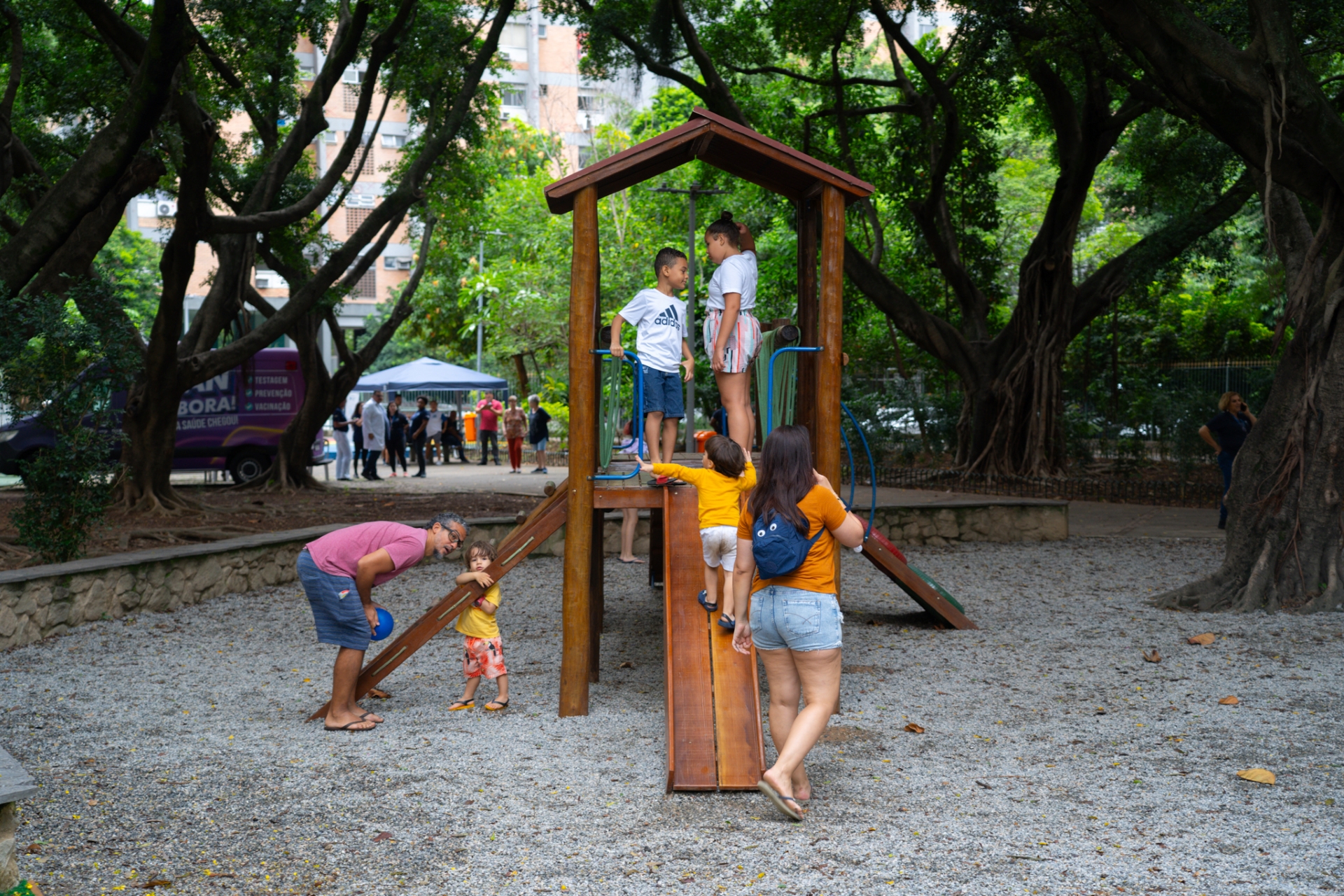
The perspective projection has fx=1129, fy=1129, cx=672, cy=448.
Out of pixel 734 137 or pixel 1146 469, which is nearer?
pixel 734 137

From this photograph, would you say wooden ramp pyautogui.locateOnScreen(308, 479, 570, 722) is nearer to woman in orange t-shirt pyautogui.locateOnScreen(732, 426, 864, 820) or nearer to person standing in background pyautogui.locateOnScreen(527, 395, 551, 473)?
woman in orange t-shirt pyautogui.locateOnScreen(732, 426, 864, 820)

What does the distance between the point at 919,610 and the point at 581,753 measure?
481cm

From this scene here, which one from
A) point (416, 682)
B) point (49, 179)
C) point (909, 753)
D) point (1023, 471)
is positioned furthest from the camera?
point (1023, 471)

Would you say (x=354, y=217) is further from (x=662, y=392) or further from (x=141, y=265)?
(x=662, y=392)

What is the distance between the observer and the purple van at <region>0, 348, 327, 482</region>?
68.1ft

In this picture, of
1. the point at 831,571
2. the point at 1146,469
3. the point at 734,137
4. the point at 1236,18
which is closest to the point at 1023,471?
the point at 1146,469

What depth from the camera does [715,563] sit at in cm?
587

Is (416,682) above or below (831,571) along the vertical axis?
below

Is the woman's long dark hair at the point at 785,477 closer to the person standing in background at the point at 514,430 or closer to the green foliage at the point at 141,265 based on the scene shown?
the person standing in background at the point at 514,430

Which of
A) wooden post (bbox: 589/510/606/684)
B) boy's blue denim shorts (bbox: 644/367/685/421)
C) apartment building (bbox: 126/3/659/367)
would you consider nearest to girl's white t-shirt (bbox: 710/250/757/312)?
boy's blue denim shorts (bbox: 644/367/685/421)

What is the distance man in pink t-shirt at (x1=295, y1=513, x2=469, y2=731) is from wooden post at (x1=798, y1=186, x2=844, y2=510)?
2.08 metres

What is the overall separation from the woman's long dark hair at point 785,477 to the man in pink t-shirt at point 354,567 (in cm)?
179

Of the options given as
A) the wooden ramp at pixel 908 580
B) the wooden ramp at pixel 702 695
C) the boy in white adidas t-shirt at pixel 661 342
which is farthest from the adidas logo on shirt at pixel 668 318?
the wooden ramp at pixel 908 580

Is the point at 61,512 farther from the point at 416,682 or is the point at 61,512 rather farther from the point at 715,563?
the point at 715,563
